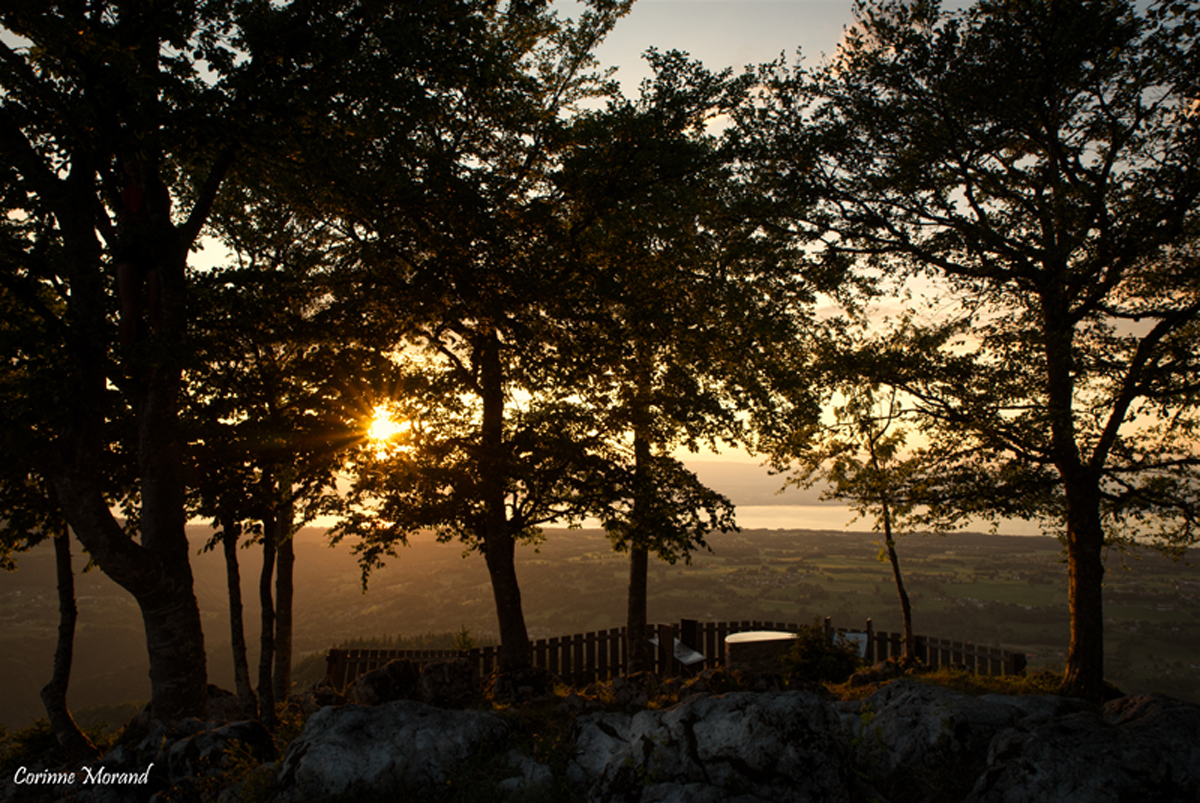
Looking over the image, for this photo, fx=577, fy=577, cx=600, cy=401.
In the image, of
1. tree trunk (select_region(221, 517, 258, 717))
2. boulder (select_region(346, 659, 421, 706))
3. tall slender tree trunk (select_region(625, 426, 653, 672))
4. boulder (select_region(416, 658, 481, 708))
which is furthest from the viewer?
tall slender tree trunk (select_region(625, 426, 653, 672))

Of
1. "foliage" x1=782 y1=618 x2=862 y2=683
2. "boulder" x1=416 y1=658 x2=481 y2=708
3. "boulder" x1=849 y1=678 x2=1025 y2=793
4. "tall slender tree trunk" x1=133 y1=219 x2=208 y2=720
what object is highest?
"tall slender tree trunk" x1=133 y1=219 x2=208 y2=720

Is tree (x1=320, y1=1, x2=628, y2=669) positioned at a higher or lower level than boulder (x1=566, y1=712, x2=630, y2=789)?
higher

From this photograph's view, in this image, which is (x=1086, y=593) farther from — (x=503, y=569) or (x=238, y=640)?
Answer: (x=238, y=640)

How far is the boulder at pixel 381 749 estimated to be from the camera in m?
5.76

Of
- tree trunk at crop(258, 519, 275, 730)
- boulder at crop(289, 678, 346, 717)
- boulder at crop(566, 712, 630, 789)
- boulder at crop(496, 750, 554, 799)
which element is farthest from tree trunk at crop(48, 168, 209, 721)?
boulder at crop(566, 712, 630, 789)

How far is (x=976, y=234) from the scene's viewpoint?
988 centimetres

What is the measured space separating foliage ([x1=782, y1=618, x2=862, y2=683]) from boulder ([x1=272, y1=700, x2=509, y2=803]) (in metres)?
7.54

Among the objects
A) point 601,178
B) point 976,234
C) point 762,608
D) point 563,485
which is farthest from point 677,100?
point 762,608

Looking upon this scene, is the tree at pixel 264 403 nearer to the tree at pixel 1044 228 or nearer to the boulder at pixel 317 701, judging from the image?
the boulder at pixel 317 701

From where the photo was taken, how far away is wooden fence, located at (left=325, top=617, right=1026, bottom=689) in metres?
14.3

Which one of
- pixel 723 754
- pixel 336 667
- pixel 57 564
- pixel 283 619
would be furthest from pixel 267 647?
pixel 723 754

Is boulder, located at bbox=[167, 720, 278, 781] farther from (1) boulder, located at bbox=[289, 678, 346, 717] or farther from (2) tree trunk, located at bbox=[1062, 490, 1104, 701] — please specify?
(2) tree trunk, located at bbox=[1062, 490, 1104, 701]

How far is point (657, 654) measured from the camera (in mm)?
15492

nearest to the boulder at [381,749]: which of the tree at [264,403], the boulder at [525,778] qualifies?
the boulder at [525,778]
